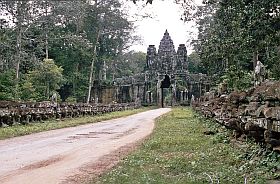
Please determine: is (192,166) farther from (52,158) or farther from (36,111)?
(36,111)

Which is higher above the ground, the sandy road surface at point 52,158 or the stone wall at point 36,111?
the stone wall at point 36,111

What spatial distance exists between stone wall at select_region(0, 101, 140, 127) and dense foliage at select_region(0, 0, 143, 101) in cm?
482

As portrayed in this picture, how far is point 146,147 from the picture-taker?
11.6 meters

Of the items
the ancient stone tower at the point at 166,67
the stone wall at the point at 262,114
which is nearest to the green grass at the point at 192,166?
the stone wall at the point at 262,114

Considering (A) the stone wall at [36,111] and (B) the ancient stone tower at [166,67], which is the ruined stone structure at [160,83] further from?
(A) the stone wall at [36,111]

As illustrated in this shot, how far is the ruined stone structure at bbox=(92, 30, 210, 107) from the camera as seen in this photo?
60.6 metres

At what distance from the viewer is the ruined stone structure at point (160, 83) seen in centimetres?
6062

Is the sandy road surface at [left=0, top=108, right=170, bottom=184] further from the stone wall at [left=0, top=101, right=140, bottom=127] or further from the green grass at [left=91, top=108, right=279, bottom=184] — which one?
the stone wall at [left=0, top=101, right=140, bottom=127]

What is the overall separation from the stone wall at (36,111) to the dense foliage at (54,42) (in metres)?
4.82

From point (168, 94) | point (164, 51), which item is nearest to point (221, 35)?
point (164, 51)

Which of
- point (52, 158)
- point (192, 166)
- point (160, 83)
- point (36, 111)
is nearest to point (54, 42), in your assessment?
point (160, 83)

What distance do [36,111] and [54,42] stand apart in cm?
2686

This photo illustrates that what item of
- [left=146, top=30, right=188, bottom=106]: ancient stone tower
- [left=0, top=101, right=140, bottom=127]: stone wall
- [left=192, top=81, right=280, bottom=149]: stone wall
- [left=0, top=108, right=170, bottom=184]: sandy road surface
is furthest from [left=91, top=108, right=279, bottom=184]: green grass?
[left=146, top=30, right=188, bottom=106]: ancient stone tower

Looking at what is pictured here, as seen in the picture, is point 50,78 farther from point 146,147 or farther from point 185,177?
point 185,177
